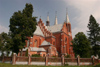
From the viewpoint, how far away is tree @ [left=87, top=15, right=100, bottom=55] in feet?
97.4

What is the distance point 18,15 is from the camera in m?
21.0

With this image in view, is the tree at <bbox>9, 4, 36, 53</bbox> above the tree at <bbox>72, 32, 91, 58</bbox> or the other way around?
above

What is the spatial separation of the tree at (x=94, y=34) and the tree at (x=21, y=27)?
20461 mm

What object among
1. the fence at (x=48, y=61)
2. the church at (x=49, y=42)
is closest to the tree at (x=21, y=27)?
the fence at (x=48, y=61)

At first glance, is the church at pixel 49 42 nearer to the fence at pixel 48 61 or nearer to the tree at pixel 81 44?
the tree at pixel 81 44

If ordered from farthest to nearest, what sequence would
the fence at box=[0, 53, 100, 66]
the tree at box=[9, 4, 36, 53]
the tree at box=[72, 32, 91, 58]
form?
the tree at box=[72, 32, 91, 58] → the tree at box=[9, 4, 36, 53] → the fence at box=[0, 53, 100, 66]

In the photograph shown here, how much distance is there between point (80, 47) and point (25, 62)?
17943 millimetres

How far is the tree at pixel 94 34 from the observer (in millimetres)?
29688

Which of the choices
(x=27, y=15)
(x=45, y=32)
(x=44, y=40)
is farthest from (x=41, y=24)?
(x=27, y=15)

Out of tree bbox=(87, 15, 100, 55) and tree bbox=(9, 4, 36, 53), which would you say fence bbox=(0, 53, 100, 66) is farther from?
tree bbox=(87, 15, 100, 55)

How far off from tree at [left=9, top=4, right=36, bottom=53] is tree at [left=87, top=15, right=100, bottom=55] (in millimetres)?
20461

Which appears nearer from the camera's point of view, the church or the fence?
the fence

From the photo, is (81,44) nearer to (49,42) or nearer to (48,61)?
(49,42)

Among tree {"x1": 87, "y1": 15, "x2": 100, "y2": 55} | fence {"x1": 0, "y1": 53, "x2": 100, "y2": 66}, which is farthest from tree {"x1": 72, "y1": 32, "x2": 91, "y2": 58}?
fence {"x1": 0, "y1": 53, "x2": 100, "y2": 66}
